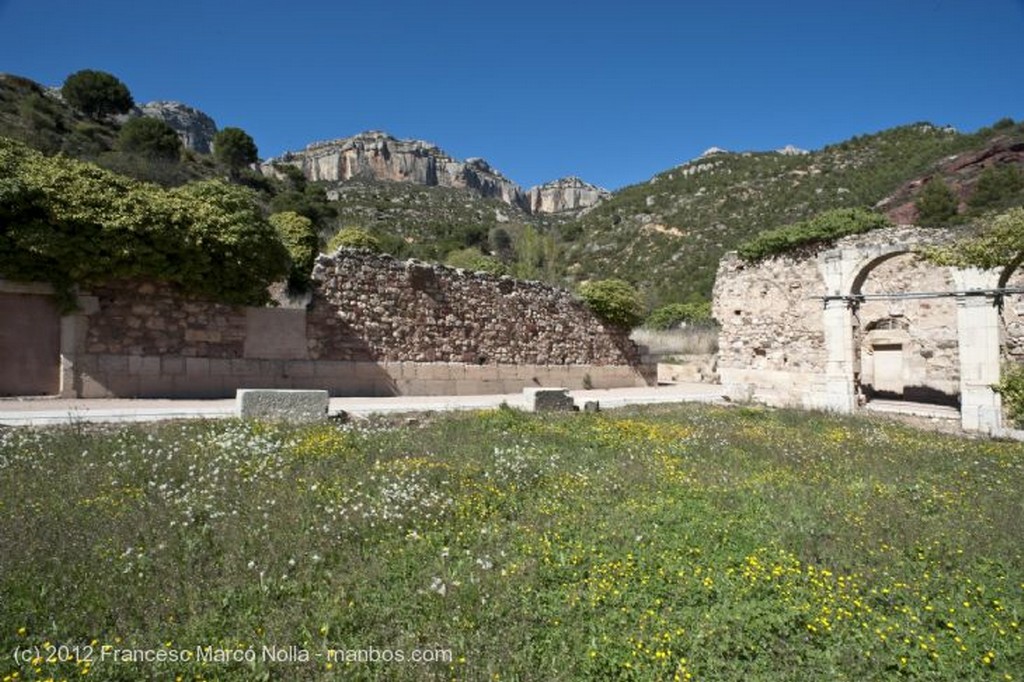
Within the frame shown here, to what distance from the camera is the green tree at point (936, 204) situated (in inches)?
1403

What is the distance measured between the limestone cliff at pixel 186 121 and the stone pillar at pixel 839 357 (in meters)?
80.6

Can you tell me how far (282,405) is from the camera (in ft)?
32.3

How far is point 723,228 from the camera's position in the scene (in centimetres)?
5141

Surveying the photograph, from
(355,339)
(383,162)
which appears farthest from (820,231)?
(383,162)

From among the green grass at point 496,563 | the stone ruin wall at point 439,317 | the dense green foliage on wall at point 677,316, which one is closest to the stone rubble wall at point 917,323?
the stone ruin wall at point 439,317

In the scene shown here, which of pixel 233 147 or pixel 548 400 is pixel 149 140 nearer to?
pixel 233 147

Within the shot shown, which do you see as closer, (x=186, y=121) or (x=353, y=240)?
(x=353, y=240)

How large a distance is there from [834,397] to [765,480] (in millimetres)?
9317

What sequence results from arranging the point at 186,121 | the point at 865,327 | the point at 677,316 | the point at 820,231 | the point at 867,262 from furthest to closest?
the point at 186,121, the point at 677,316, the point at 865,327, the point at 820,231, the point at 867,262

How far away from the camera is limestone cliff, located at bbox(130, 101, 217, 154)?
75.1 metres

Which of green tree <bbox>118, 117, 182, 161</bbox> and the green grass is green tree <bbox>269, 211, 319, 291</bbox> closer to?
the green grass

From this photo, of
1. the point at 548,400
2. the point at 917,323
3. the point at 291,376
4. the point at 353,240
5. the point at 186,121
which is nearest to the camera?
the point at 548,400

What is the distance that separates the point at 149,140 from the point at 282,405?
36.1 meters

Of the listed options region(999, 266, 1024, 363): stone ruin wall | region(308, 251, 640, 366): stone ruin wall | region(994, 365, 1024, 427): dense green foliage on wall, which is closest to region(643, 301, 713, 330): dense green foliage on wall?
region(308, 251, 640, 366): stone ruin wall
